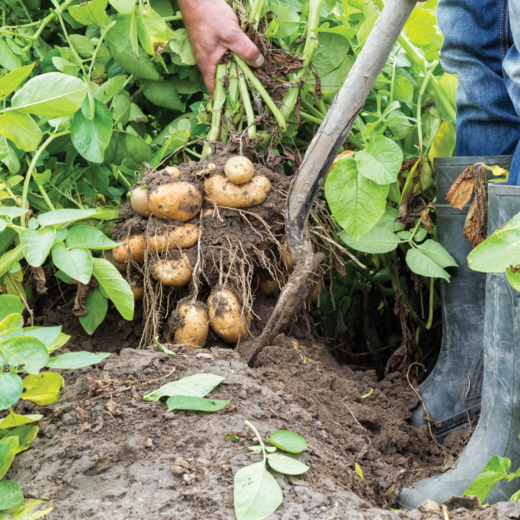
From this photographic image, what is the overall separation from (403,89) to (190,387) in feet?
3.55

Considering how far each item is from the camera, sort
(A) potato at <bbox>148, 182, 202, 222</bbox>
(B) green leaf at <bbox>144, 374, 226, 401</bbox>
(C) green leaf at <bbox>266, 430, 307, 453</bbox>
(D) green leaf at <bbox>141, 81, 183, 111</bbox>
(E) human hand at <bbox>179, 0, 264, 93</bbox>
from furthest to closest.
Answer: (D) green leaf at <bbox>141, 81, 183, 111</bbox> < (E) human hand at <bbox>179, 0, 264, 93</bbox> < (A) potato at <bbox>148, 182, 202, 222</bbox> < (B) green leaf at <bbox>144, 374, 226, 401</bbox> < (C) green leaf at <bbox>266, 430, 307, 453</bbox>

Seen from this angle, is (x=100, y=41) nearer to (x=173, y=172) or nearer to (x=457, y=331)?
(x=173, y=172)

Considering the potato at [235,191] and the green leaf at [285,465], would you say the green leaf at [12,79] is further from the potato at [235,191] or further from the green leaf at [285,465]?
the green leaf at [285,465]

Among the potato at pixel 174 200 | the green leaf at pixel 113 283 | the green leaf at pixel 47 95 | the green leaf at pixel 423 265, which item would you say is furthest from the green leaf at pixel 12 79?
the green leaf at pixel 423 265

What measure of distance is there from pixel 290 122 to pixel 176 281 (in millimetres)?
610

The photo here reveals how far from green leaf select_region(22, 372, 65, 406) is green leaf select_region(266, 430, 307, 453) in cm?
40

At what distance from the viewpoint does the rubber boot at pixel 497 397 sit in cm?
97

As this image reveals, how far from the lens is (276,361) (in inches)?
47.6

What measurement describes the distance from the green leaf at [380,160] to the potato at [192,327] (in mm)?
531

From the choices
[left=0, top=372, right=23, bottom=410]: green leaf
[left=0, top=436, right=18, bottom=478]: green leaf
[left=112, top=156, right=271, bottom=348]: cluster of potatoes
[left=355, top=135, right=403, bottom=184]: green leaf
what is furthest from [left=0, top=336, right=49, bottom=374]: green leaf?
[left=355, top=135, right=403, bottom=184]: green leaf

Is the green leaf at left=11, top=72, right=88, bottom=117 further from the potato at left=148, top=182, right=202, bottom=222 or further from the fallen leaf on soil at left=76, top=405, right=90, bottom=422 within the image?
the fallen leaf on soil at left=76, top=405, right=90, bottom=422

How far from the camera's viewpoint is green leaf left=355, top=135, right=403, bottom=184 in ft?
3.92

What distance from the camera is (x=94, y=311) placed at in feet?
4.55

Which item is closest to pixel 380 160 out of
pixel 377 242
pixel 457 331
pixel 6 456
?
pixel 377 242
